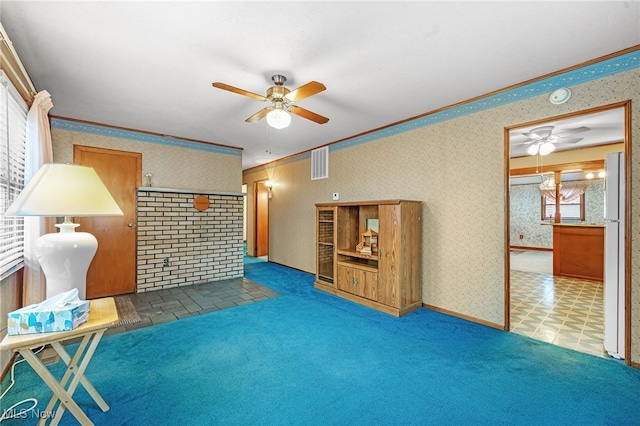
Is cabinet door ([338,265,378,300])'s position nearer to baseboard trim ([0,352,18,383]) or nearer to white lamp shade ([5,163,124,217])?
white lamp shade ([5,163,124,217])

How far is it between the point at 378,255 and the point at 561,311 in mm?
2377

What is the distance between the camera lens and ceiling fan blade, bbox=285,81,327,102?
2.15 meters

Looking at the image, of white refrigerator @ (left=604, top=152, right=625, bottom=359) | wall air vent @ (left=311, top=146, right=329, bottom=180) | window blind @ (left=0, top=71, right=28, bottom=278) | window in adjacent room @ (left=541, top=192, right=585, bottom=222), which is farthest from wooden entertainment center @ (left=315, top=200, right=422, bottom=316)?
window in adjacent room @ (left=541, top=192, right=585, bottom=222)

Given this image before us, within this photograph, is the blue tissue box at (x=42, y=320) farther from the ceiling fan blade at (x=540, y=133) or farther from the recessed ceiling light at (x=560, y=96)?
the ceiling fan blade at (x=540, y=133)

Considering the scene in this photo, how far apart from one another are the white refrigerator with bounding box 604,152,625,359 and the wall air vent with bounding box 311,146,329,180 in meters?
3.71

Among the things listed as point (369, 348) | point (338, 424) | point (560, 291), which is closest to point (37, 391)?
point (338, 424)

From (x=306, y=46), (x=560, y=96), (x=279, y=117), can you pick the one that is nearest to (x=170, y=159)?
(x=279, y=117)

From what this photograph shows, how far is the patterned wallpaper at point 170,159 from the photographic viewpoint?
3.83 meters

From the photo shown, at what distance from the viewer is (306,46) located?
2.14 m

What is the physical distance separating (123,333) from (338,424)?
2373 mm

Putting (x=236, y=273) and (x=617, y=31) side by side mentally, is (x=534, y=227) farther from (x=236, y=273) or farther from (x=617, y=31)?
(x=236, y=273)

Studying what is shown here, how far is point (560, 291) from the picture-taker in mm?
4355

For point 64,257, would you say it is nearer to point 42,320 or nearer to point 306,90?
point 42,320

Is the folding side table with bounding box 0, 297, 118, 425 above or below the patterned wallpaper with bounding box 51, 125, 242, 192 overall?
below
